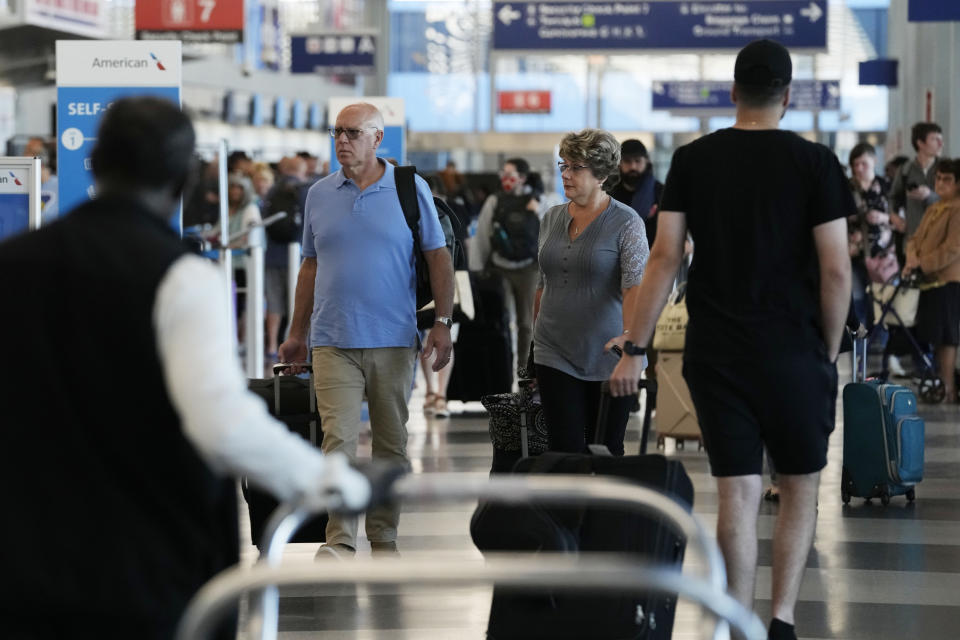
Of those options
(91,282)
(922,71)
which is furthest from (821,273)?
(922,71)

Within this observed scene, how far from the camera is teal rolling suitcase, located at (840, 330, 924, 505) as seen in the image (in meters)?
7.41

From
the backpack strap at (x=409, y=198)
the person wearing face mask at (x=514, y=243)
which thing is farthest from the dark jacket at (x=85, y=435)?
the person wearing face mask at (x=514, y=243)

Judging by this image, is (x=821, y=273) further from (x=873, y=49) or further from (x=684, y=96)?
(x=873, y=49)

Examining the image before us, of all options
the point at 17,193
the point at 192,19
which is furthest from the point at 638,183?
the point at 192,19

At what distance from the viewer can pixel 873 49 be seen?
37.2 metres

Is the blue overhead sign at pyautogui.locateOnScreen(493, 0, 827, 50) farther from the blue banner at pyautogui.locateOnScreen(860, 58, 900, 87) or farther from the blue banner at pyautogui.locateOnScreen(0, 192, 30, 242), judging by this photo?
the blue banner at pyautogui.locateOnScreen(0, 192, 30, 242)

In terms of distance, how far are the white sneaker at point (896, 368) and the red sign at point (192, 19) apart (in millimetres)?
9126

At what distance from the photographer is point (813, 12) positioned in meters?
20.4

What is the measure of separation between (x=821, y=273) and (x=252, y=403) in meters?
2.21

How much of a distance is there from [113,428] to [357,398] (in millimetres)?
3395

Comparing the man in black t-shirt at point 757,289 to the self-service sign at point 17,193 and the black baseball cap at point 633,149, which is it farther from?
the black baseball cap at point 633,149

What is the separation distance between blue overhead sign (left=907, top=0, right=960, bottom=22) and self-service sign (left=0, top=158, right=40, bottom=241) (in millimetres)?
8019

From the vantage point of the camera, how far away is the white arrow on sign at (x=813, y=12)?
2031 centimetres

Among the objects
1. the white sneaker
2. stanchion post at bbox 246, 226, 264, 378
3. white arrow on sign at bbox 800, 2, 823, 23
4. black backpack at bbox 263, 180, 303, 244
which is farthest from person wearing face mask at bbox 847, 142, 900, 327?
white arrow on sign at bbox 800, 2, 823, 23
